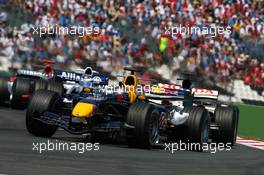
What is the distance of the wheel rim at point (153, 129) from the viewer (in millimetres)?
10648

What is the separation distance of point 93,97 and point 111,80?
7719mm

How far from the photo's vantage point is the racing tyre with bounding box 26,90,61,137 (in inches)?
425

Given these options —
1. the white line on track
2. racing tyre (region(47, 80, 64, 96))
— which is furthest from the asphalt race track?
racing tyre (region(47, 80, 64, 96))

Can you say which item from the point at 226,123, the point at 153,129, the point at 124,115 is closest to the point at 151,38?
the point at 226,123

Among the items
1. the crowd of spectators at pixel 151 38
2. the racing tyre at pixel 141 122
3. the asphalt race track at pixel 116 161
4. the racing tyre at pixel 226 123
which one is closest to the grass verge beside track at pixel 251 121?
the crowd of spectators at pixel 151 38

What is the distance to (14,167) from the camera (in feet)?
22.6

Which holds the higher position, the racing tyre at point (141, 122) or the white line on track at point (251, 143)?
the racing tyre at point (141, 122)

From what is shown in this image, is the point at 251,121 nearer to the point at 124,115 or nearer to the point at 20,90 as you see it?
the point at 20,90

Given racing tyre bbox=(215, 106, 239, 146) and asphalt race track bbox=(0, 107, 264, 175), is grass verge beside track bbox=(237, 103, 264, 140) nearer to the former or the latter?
racing tyre bbox=(215, 106, 239, 146)

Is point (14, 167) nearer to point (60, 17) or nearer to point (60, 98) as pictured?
point (60, 98)

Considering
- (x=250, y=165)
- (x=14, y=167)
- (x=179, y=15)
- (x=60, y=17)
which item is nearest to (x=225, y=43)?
(x=179, y=15)

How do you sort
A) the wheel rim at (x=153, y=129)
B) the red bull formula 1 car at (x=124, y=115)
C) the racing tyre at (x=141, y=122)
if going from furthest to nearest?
the wheel rim at (x=153, y=129)
the red bull formula 1 car at (x=124, y=115)
the racing tyre at (x=141, y=122)

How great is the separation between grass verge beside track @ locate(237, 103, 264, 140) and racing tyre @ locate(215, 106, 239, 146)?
3.59 metres

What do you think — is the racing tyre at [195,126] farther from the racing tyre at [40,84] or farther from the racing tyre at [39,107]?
the racing tyre at [40,84]
